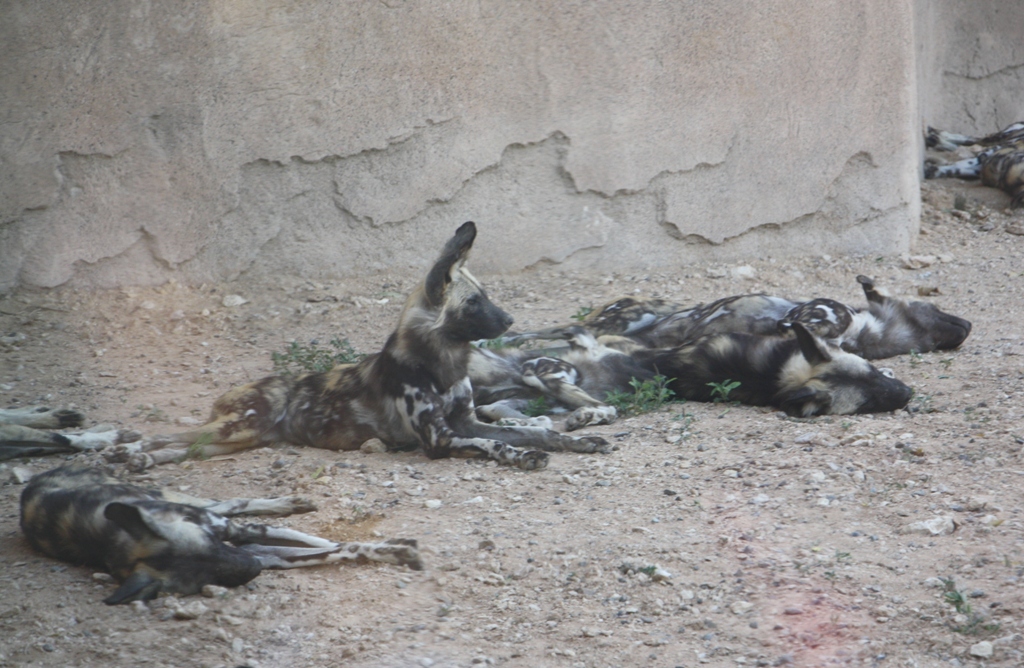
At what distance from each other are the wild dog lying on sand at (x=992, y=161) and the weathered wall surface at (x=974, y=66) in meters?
0.19

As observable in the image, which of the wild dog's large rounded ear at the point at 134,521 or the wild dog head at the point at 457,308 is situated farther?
the wild dog head at the point at 457,308

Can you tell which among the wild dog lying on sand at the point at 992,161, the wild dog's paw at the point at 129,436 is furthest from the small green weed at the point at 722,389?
the wild dog lying on sand at the point at 992,161

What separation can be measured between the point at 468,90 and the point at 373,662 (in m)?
3.69

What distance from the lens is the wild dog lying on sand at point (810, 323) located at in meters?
4.75

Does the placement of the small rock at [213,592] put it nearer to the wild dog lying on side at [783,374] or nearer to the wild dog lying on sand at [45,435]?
the wild dog lying on sand at [45,435]

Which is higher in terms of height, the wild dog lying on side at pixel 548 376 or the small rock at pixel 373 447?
the wild dog lying on side at pixel 548 376

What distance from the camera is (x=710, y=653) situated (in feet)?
7.97

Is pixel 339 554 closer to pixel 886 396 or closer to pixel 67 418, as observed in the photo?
pixel 67 418

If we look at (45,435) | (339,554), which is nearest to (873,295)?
(339,554)

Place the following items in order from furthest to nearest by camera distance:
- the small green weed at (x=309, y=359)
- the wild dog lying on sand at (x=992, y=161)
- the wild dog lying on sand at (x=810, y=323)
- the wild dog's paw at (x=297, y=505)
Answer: the wild dog lying on sand at (x=992, y=161) → the wild dog lying on sand at (x=810, y=323) → the small green weed at (x=309, y=359) → the wild dog's paw at (x=297, y=505)

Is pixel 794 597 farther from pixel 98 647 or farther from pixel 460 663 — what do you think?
pixel 98 647

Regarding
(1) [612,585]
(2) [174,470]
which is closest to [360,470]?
(2) [174,470]

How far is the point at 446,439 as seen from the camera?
3.82 metres

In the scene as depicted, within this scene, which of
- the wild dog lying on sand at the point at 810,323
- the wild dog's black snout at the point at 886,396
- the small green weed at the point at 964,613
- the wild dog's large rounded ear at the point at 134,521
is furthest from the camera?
the wild dog lying on sand at the point at 810,323
